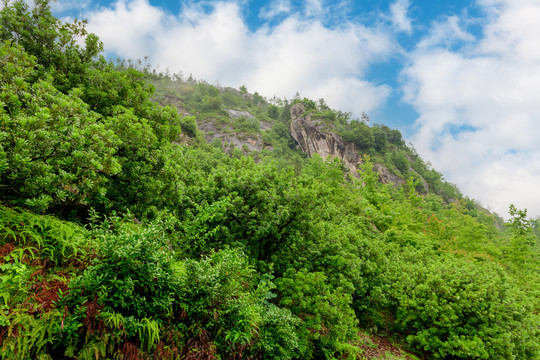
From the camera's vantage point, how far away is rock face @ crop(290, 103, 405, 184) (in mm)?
69412

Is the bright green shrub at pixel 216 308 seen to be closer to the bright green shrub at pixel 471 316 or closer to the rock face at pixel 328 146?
the bright green shrub at pixel 471 316

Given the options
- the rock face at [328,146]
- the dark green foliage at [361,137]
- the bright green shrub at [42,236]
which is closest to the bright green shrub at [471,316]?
the bright green shrub at [42,236]

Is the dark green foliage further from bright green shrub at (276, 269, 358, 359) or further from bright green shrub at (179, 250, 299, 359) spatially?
bright green shrub at (179, 250, 299, 359)

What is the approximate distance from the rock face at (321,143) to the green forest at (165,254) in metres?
51.3

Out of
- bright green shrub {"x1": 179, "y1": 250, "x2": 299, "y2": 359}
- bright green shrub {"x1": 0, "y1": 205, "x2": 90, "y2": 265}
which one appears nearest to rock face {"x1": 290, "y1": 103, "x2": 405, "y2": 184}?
bright green shrub {"x1": 179, "y1": 250, "x2": 299, "y2": 359}

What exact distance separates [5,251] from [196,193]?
246 inches

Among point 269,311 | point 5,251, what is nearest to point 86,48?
point 5,251

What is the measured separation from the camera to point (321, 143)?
72062mm

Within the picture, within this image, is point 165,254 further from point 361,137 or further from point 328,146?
point 361,137

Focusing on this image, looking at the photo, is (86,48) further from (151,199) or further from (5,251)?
(5,251)

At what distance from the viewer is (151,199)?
862 centimetres

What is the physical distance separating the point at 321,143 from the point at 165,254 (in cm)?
7075

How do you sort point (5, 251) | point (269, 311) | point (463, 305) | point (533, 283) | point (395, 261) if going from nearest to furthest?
point (5, 251) → point (269, 311) → point (463, 305) → point (395, 261) → point (533, 283)

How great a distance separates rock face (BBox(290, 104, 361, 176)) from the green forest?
168 ft
